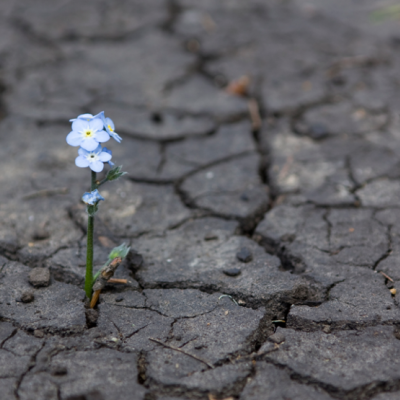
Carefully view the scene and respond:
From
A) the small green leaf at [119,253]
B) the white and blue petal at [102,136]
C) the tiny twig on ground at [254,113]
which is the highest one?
the white and blue petal at [102,136]

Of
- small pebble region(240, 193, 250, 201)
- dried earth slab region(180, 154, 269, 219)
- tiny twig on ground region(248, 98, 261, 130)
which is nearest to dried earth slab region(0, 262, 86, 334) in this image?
dried earth slab region(180, 154, 269, 219)

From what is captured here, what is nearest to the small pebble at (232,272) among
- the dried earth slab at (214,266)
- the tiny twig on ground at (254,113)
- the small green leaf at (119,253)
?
the dried earth slab at (214,266)

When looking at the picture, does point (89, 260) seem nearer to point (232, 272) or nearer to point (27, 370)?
point (27, 370)

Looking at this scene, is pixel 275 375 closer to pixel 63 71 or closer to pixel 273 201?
pixel 273 201

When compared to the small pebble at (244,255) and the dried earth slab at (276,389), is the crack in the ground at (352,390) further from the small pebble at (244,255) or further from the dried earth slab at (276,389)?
the small pebble at (244,255)

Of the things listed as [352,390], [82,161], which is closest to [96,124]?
[82,161]

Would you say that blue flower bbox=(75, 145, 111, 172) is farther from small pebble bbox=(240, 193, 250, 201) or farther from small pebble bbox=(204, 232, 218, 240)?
small pebble bbox=(240, 193, 250, 201)
